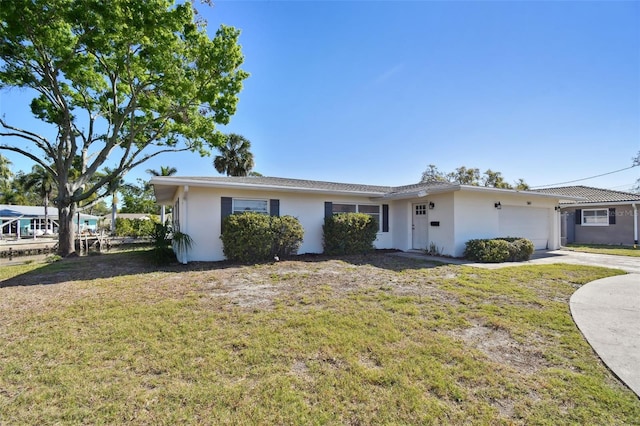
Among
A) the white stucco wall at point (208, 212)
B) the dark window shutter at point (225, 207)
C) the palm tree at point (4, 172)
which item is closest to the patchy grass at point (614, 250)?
the white stucco wall at point (208, 212)

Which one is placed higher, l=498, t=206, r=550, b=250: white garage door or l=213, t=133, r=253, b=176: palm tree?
l=213, t=133, r=253, b=176: palm tree

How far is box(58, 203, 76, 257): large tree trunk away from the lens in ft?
40.9

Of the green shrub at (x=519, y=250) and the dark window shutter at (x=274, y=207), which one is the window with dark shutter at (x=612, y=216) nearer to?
the green shrub at (x=519, y=250)

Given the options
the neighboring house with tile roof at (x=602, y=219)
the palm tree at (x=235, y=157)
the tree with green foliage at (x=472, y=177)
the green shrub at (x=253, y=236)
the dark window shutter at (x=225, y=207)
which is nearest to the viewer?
the green shrub at (x=253, y=236)

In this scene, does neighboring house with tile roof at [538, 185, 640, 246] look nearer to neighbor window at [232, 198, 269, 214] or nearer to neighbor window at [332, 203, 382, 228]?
neighbor window at [332, 203, 382, 228]

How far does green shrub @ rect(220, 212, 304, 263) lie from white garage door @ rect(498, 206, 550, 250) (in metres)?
9.10

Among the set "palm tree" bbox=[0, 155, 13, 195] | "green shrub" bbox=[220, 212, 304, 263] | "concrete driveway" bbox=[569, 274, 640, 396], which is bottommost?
"concrete driveway" bbox=[569, 274, 640, 396]

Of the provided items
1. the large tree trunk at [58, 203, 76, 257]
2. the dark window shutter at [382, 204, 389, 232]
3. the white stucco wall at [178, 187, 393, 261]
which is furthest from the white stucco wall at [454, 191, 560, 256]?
the large tree trunk at [58, 203, 76, 257]

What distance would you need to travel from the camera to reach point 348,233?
10.9 m

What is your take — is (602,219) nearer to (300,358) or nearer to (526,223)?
(526,223)

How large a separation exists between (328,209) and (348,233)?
4.50 ft

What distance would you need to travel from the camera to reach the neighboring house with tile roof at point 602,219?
50.7ft

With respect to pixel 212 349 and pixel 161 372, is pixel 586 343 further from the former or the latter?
pixel 161 372

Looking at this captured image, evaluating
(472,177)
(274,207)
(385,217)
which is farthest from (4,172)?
(472,177)
